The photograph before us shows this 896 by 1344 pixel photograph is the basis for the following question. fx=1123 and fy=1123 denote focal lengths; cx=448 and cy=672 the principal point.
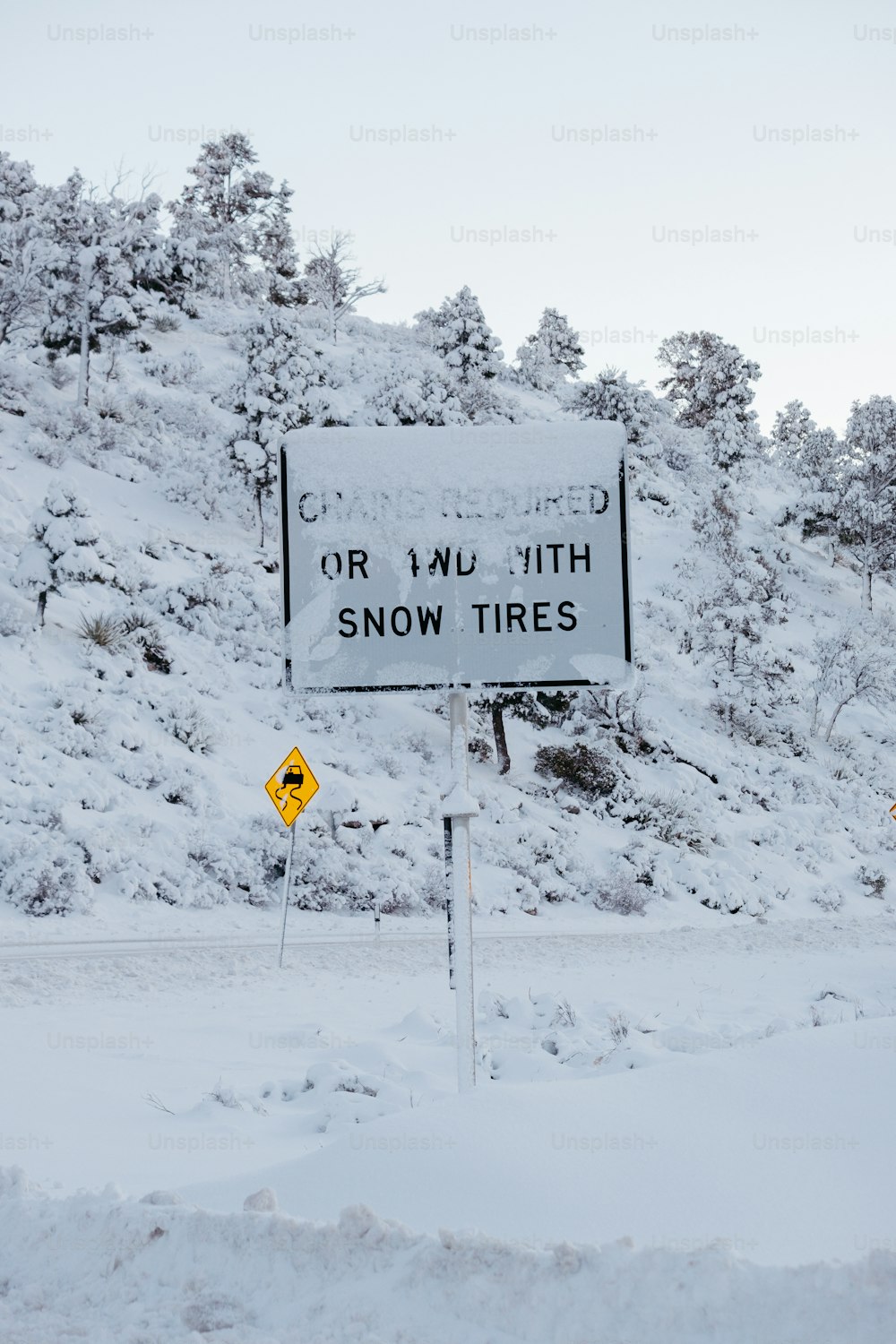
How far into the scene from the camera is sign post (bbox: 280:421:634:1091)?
466cm

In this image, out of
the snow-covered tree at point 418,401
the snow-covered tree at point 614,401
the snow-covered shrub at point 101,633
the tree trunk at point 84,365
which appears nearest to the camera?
the snow-covered shrub at point 101,633

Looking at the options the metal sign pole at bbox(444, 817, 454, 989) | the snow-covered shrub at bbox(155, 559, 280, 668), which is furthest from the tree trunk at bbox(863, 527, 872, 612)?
the metal sign pole at bbox(444, 817, 454, 989)

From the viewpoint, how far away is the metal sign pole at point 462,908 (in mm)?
4695

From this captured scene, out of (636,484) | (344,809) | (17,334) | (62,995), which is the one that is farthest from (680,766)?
(17,334)

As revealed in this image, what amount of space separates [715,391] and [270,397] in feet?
109

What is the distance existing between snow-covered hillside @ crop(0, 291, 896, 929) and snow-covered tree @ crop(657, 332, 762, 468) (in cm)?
1337

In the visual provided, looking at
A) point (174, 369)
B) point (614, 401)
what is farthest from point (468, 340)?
point (174, 369)

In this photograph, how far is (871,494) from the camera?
46969mm

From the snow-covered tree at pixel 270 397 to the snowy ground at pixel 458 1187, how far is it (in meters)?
28.8

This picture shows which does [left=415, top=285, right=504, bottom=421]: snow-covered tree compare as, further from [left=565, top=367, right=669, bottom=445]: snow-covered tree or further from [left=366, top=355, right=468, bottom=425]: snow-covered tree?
[left=366, top=355, right=468, bottom=425]: snow-covered tree

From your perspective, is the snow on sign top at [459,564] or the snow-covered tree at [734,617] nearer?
the snow on sign top at [459,564]

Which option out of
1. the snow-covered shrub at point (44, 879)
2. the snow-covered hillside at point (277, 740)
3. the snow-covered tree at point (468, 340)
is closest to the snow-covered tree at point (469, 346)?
the snow-covered tree at point (468, 340)

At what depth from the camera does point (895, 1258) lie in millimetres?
2791

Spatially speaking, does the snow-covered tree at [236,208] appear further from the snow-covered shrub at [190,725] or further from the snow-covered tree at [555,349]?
the snow-covered shrub at [190,725]
